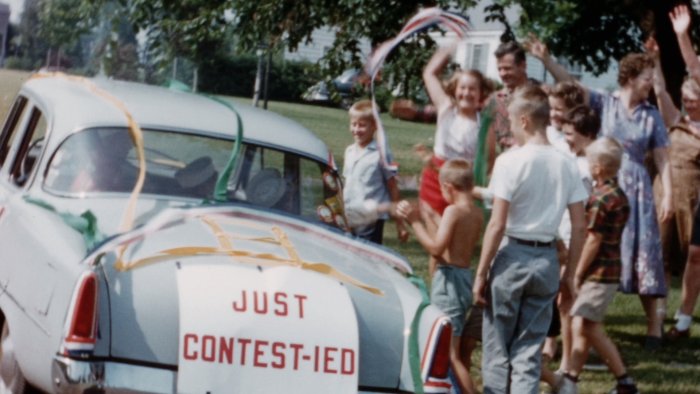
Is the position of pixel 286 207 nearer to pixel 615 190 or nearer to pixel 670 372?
pixel 615 190

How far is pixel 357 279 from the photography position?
17.3 feet

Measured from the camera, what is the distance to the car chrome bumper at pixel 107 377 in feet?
15.6

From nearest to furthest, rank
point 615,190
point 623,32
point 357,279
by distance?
1. point 357,279
2. point 615,190
3. point 623,32

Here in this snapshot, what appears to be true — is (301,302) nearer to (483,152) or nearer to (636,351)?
(483,152)

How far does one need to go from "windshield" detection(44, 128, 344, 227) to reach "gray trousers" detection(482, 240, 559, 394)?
35.6 inches

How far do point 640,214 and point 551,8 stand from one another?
18647mm

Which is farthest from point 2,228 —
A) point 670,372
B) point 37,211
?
point 670,372

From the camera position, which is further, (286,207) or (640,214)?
(640,214)

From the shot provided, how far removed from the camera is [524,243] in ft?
21.1

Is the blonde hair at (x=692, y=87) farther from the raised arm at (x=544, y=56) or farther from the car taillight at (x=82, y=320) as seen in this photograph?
the car taillight at (x=82, y=320)

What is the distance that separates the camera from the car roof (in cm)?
626

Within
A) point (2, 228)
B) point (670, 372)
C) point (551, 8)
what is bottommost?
point (670, 372)

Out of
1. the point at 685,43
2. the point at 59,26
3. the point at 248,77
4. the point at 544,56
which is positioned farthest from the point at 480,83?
the point at 248,77

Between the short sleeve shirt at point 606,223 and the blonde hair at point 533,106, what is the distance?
1.21 m
